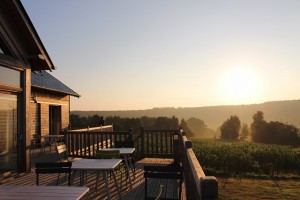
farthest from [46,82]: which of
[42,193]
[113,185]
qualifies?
[42,193]

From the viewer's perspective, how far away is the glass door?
7.44 m

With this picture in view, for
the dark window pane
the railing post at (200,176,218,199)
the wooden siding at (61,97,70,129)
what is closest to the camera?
the railing post at (200,176,218,199)

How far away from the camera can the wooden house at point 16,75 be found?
24.7 feet

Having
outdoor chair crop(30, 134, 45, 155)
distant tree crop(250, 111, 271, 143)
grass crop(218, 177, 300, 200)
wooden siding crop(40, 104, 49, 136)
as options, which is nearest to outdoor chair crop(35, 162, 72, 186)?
grass crop(218, 177, 300, 200)

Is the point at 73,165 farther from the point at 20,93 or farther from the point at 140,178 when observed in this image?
the point at 20,93

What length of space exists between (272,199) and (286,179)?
4.20m

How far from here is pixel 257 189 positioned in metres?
10.6

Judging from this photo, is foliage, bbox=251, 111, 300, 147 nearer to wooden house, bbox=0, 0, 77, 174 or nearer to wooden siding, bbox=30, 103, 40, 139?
wooden siding, bbox=30, 103, 40, 139

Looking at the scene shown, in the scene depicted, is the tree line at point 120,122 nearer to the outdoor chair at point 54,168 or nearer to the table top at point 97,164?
the table top at point 97,164

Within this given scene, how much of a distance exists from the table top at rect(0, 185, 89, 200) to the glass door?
4156 millimetres

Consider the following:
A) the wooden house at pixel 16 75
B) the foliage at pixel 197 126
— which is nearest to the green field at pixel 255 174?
the wooden house at pixel 16 75

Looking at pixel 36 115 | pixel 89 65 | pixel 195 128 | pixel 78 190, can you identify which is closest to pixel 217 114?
pixel 195 128

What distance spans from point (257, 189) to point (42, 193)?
8.90m

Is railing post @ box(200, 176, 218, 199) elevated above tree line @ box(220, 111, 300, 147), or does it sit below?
above
